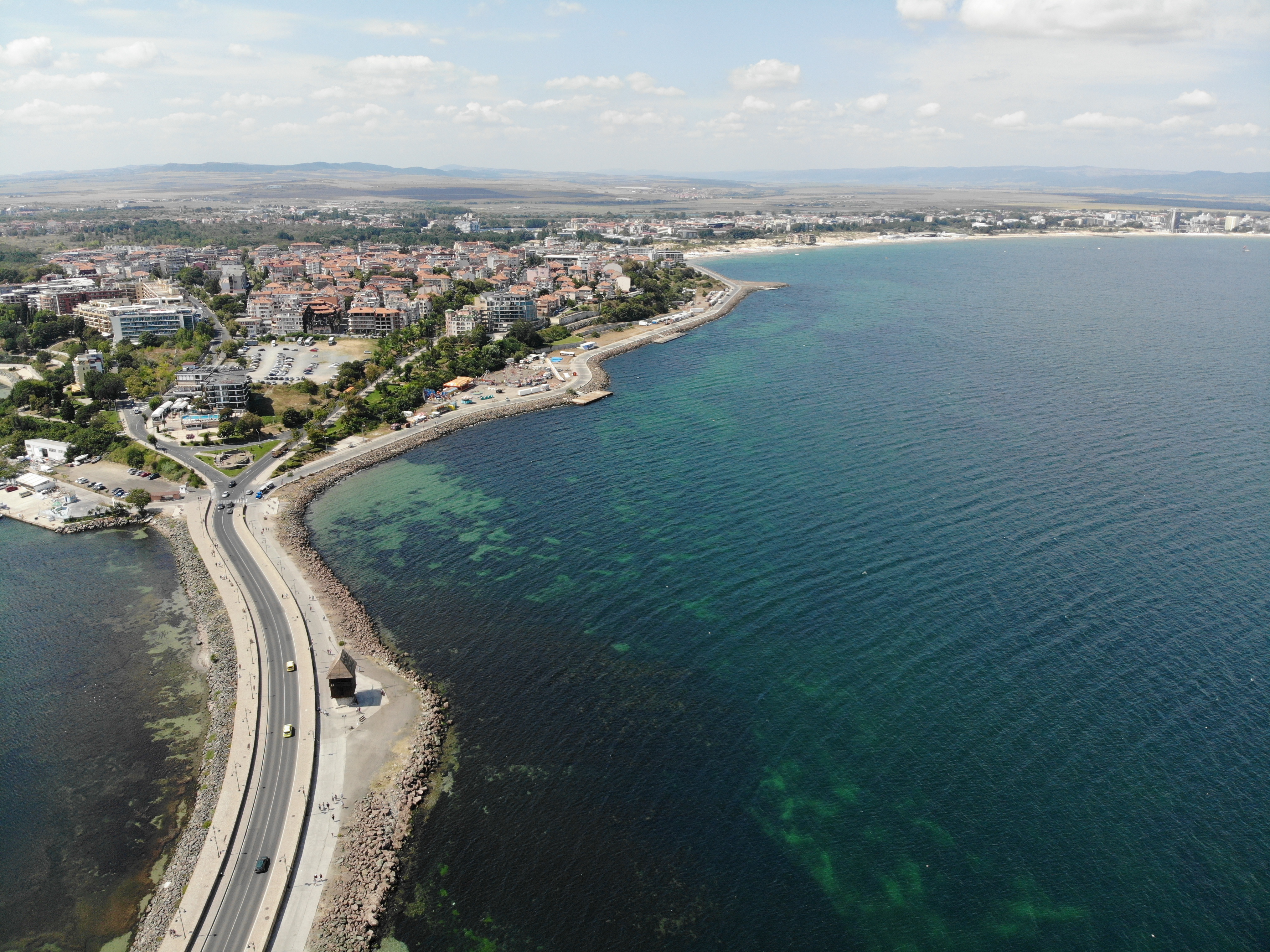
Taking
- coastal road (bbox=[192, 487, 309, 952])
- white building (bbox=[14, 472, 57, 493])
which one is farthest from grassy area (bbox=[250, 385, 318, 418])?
coastal road (bbox=[192, 487, 309, 952])

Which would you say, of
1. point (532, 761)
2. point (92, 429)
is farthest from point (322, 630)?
point (92, 429)

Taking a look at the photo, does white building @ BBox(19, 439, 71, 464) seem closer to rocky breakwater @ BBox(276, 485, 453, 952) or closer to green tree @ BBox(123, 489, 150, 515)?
green tree @ BBox(123, 489, 150, 515)

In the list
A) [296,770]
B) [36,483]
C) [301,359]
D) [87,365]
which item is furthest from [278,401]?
[296,770]

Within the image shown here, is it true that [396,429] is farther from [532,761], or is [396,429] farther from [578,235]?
[578,235]

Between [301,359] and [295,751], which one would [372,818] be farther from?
[301,359]

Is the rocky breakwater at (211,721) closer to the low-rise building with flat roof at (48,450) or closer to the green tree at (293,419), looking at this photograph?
the low-rise building with flat roof at (48,450)
